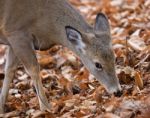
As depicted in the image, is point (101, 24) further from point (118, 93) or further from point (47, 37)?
point (118, 93)

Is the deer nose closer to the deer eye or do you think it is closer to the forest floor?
the forest floor

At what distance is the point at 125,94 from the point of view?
28.3 ft

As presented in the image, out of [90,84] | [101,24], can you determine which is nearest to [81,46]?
[101,24]

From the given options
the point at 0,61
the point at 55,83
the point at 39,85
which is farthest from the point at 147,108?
the point at 0,61

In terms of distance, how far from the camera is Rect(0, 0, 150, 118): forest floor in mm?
8031

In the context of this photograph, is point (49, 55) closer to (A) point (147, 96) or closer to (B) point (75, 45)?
(B) point (75, 45)

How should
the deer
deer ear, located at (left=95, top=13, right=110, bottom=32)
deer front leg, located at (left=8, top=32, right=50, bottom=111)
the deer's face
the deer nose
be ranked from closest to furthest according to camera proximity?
the deer nose < the deer's face < the deer < deer front leg, located at (left=8, top=32, right=50, bottom=111) < deer ear, located at (left=95, top=13, right=110, bottom=32)

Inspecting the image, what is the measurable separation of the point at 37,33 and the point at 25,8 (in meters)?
0.41

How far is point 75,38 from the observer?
914 cm

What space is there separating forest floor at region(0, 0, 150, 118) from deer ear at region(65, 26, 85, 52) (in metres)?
0.64

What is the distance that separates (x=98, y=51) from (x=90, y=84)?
773 mm

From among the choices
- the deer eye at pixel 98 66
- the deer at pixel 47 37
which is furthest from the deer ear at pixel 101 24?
the deer eye at pixel 98 66

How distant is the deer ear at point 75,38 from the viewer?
8945mm

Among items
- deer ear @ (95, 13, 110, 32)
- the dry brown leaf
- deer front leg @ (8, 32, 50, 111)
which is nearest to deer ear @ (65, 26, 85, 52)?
deer ear @ (95, 13, 110, 32)
